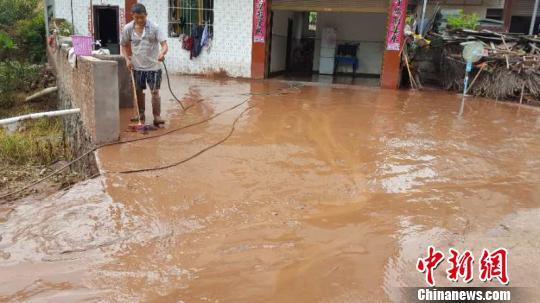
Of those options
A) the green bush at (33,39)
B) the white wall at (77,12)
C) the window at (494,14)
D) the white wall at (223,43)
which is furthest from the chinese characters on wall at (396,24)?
the green bush at (33,39)

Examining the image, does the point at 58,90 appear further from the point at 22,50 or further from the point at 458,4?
the point at 458,4

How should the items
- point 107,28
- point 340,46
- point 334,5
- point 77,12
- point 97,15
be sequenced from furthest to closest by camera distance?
1. point 340,46
2. point 107,28
3. point 97,15
4. point 77,12
5. point 334,5

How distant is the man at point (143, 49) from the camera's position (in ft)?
19.4

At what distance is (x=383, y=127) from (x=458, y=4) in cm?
985

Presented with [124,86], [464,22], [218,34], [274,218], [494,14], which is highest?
[494,14]

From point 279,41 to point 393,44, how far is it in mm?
4355

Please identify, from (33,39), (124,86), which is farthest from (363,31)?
(33,39)

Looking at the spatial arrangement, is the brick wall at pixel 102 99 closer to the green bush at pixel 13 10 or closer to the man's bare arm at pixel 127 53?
Result: the man's bare arm at pixel 127 53

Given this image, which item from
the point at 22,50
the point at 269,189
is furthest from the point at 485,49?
the point at 22,50

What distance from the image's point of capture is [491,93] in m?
10.9

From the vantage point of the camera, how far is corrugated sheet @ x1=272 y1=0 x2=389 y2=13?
39.5 ft

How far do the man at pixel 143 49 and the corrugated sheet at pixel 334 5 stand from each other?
743cm

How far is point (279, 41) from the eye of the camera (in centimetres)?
1501

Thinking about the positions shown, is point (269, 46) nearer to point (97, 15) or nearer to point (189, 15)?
point (189, 15)
